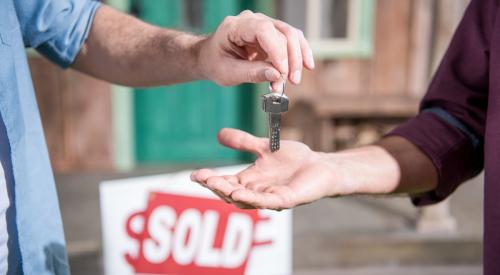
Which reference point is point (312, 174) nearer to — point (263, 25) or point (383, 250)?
point (263, 25)

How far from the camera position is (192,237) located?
9.00 ft

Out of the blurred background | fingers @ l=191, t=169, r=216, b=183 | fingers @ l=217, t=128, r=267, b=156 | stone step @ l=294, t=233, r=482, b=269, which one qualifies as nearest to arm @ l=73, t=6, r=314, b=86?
fingers @ l=217, t=128, r=267, b=156

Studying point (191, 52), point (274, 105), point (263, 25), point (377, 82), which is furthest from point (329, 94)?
point (263, 25)

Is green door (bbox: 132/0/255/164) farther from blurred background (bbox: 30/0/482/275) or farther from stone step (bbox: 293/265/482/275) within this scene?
stone step (bbox: 293/265/482/275)

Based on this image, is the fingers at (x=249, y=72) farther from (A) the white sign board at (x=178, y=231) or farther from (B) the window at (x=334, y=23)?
(B) the window at (x=334, y=23)

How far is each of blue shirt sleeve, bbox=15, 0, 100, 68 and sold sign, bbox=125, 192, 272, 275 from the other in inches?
50.7

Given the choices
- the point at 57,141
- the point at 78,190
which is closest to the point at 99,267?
the point at 78,190

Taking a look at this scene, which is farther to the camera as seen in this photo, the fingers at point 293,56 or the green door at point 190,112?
the green door at point 190,112

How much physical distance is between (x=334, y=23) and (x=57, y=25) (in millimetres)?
4147

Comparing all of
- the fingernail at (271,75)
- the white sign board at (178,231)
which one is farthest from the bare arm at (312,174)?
the white sign board at (178,231)

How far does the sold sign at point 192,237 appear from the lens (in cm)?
273

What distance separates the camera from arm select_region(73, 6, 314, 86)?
123 centimetres

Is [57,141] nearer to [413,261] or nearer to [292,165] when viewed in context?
[413,261]

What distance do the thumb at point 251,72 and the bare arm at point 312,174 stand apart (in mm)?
180
